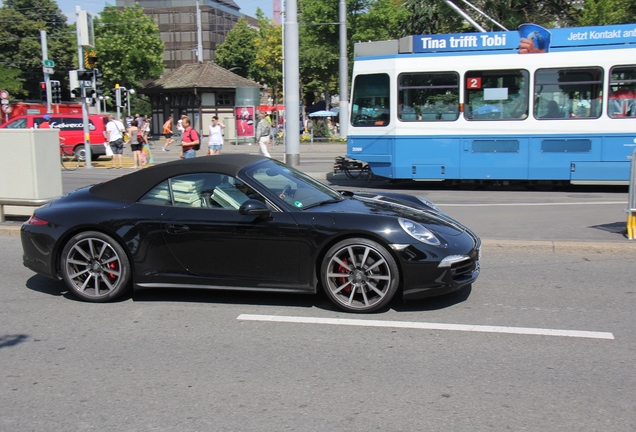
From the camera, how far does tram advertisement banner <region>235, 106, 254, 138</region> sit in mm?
36188

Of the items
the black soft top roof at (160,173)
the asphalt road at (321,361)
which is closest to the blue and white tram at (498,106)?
the asphalt road at (321,361)

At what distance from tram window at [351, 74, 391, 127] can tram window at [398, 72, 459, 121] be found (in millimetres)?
348

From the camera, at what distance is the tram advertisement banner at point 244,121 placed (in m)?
36.2

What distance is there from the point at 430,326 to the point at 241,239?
182cm

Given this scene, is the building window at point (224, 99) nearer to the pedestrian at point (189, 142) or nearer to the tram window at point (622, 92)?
the pedestrian at point (189, 142)

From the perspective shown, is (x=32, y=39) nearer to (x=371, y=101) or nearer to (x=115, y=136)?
(x=115, y=136)

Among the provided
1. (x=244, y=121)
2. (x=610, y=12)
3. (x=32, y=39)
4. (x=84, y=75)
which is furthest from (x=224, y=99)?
(x=84, y=75)

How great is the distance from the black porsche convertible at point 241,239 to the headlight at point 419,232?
0.04 ft

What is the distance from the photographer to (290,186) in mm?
6258

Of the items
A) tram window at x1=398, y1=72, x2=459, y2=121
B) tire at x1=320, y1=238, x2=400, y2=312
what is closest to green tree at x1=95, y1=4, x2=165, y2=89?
tram window at x1=398, y1=72, x2=459, y2=121

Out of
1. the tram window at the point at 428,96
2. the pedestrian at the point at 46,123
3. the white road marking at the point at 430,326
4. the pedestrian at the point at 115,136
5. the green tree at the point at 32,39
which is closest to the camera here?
the white road marking at the point at 430,326

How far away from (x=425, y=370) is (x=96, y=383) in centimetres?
224

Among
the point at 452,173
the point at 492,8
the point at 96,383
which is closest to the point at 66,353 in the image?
the point at 96,383

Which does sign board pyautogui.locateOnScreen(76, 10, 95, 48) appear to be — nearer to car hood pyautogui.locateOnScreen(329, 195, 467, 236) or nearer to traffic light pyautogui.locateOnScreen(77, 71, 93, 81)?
traffic light pyautogui.locateOnScreen(77, 71, 93, 81)
